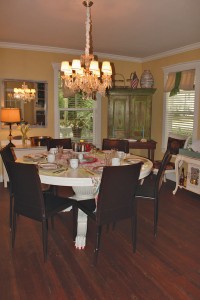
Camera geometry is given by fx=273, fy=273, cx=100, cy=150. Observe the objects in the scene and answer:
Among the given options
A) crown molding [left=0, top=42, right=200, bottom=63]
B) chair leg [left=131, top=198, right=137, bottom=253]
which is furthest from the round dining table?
crown molding [left=0, top=42, right=200, bottom=63]

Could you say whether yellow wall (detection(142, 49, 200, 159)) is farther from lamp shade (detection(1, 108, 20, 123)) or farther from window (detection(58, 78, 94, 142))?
lamp shade (detection(1, 108, 20, 123))

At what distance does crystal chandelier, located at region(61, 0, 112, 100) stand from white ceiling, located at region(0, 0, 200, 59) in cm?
45

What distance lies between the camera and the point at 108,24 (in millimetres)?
3785

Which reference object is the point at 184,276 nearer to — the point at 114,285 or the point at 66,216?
the point at 114,285

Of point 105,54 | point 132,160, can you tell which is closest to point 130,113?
point 105,54

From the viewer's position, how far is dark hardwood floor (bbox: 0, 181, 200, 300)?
218 cm

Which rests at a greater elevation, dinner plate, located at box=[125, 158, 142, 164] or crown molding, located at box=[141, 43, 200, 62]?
crown molding, located at box=[141, 43, 200, 62]

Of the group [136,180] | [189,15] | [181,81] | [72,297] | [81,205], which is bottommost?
[72,297]

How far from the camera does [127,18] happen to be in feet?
11.5

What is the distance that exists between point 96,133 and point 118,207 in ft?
11.7

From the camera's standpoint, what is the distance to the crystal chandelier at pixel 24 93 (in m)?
5.18

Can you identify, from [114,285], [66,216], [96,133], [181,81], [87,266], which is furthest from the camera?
[96,133]

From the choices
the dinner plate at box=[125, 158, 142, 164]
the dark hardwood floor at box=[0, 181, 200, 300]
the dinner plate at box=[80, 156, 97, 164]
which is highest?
the dinner plate at box=[80, 156, 97, 164]

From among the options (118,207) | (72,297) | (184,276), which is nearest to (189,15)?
(118,207)
